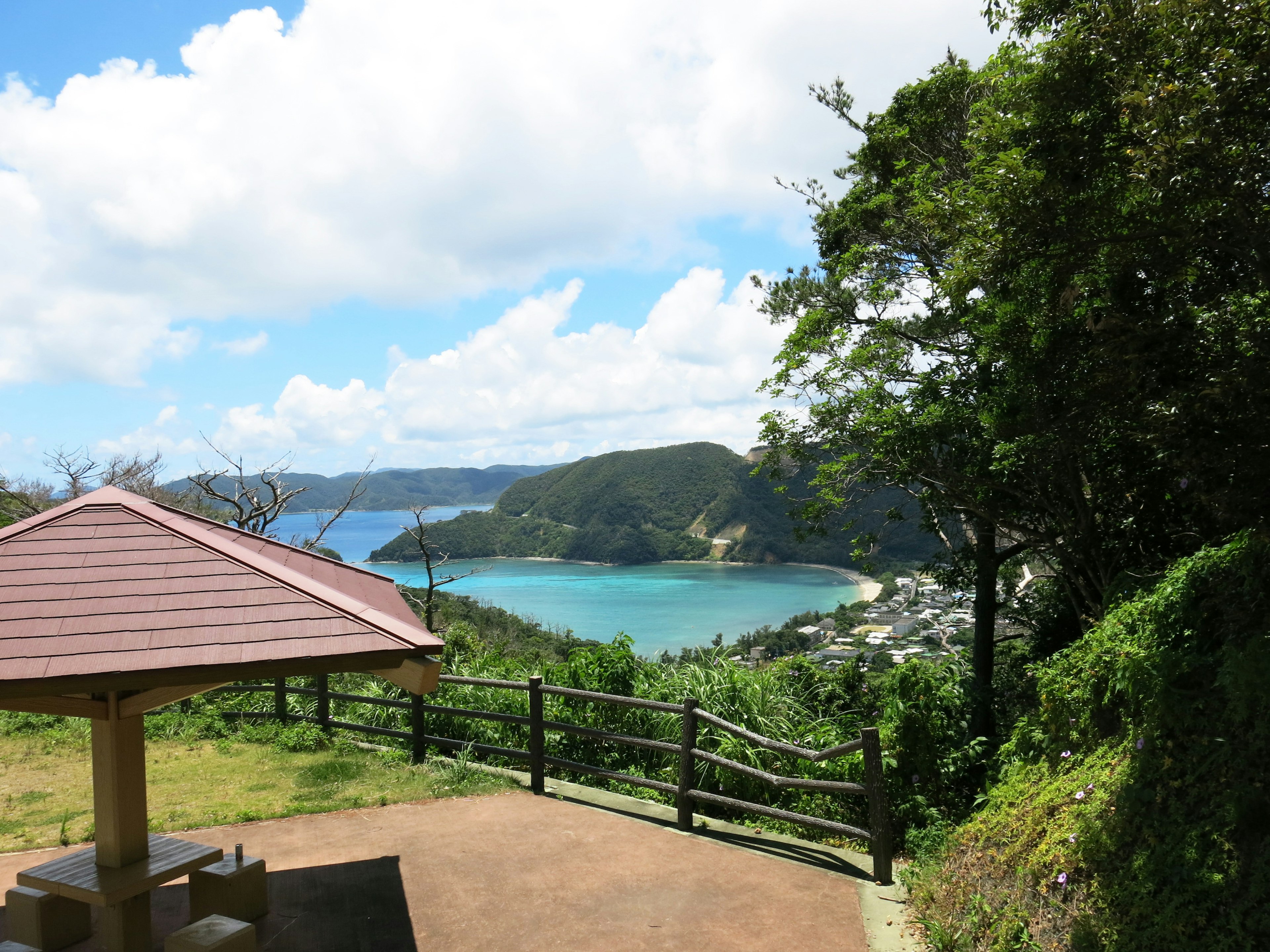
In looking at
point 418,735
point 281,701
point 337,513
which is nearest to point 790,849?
point 418,735

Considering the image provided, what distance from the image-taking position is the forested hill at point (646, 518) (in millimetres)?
58156

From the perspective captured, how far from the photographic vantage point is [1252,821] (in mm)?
3486

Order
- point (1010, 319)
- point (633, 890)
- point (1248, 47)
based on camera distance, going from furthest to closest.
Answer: point (1010, 319)
point (633, 890)
point (1248, 47)

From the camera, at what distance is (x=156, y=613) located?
368 centimetres

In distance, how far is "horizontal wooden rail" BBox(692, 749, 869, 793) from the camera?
16.2 ft

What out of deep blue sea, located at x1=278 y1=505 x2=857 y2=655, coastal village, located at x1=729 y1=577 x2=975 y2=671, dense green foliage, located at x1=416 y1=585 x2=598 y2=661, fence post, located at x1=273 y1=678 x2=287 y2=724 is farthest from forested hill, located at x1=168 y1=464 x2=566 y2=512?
fence post, located at x1=273 y1=678 x2=287 y2=724

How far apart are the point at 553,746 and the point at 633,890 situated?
8.51ft

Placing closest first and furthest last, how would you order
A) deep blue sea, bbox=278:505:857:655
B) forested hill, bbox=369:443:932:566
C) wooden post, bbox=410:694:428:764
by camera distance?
wooden post, bbox=410:694:428:764 < deep blue sea, bbox=278:505:857:655 < forested hill, bbox=369:443:932:566

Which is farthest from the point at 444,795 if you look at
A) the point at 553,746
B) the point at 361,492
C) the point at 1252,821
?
the point at 361,492

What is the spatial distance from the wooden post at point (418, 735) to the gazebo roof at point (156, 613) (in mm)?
3213

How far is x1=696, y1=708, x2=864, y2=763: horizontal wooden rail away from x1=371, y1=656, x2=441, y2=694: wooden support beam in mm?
2262

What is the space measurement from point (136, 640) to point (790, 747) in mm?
3538

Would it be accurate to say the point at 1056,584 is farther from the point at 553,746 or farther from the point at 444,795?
the point at 444,795

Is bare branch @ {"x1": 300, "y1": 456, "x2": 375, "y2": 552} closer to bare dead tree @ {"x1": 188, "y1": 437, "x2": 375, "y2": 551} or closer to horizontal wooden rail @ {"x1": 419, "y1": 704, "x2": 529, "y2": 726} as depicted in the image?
bare dead tree @ {"x1": 188, "y1": 437, "x2": 375, "y2": 551}
